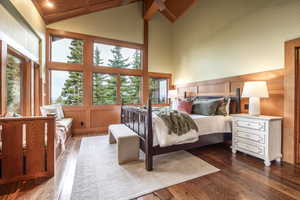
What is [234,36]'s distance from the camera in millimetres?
3404

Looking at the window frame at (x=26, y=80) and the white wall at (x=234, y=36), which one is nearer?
the white wall at (x=234, y=36)

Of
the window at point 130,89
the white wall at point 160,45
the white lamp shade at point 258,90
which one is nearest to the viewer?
the white lamp shade at point 258,90

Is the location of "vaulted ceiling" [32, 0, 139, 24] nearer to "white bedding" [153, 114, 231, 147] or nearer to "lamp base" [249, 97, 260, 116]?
"white bedding" [153, 114, 231, 147]

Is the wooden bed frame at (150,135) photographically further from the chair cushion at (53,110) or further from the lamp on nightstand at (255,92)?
the chair cushion at (53,110)

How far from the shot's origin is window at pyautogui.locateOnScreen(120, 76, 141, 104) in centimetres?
504

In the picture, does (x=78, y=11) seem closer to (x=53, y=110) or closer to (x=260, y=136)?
(x=53, y=110)

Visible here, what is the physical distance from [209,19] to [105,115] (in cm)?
430

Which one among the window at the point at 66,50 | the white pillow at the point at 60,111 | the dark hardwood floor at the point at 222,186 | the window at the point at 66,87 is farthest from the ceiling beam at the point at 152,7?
the dark hardwood floor at the point at 222,186

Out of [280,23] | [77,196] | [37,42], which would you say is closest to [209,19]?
[280,23]

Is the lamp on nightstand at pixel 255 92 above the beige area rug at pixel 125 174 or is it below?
above

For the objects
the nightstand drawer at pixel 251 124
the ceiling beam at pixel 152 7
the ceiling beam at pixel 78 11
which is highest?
the ceiling beam at pixel 152 7

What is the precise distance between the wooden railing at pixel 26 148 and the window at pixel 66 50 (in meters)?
2.90

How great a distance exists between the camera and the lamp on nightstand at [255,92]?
2.50m

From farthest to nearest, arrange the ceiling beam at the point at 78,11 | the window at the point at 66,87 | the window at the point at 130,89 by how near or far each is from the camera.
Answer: the window at the point at 130,89, the window at the point at 66,87, the ceiling beam at the point at 78,11
